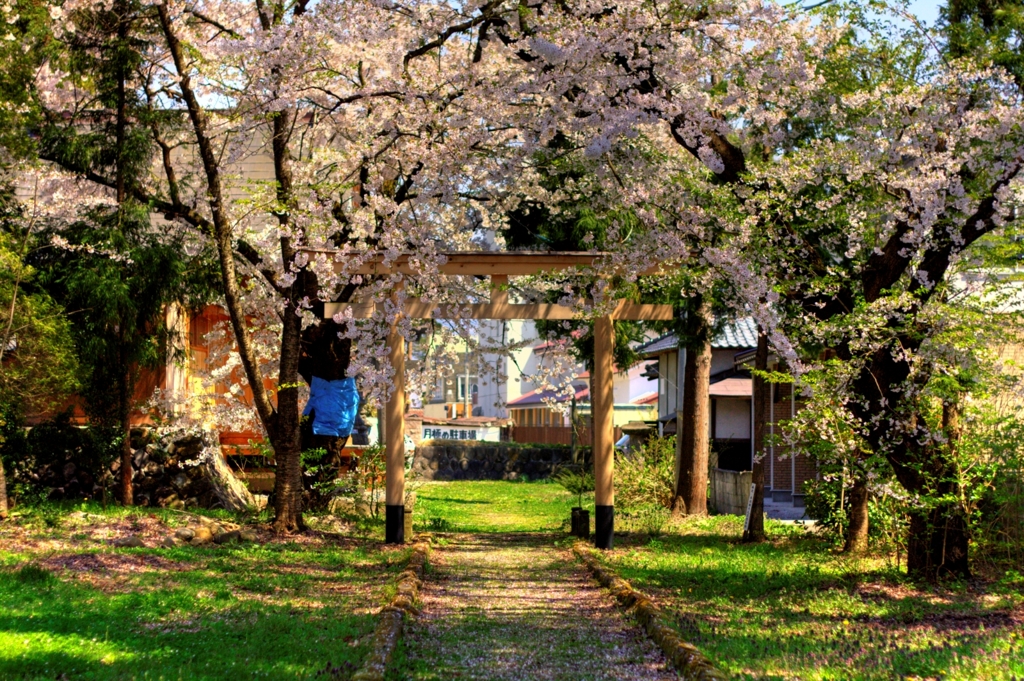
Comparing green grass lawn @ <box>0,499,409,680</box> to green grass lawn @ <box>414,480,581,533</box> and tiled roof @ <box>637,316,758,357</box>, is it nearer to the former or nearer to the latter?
green grass lawn @ <box>414,480,581,533</box>

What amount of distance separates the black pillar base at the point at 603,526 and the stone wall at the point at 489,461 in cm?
2293

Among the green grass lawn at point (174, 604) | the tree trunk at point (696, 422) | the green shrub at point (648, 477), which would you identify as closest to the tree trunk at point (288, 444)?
the green grass lawn at point (174, 604)

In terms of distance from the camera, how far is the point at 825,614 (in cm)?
895

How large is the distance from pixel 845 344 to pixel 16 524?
1034 centimetres

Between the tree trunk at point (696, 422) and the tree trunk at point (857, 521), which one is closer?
the tree trunk at point (857, 521)

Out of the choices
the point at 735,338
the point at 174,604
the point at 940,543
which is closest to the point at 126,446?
the point at 174,604

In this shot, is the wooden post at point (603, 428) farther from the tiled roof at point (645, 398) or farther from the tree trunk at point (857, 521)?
the tiled roof at point (645, 398)

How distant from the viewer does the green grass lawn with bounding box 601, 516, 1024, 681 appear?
6793 mm

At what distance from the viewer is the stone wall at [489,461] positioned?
37469 millimetres

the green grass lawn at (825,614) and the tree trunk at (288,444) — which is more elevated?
the tree trunk at (288,444)

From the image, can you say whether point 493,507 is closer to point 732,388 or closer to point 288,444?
point 732,388

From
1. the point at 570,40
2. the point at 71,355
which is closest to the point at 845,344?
the point at 570,40

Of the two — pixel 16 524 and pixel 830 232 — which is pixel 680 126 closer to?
pixel 830 232

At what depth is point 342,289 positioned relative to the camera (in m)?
15.2
